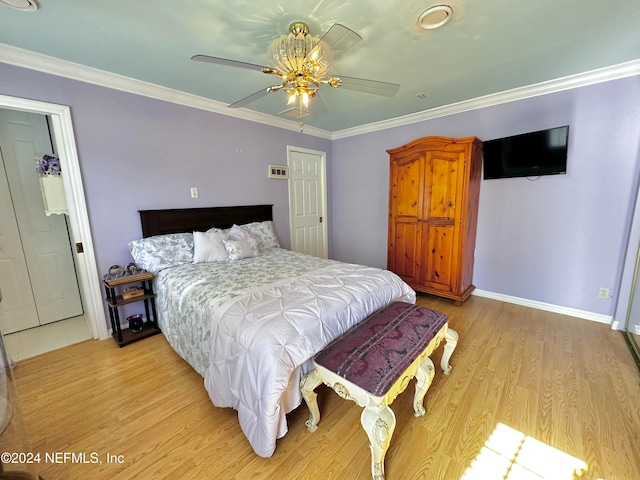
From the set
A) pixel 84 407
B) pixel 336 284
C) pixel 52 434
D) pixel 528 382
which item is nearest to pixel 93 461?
pixel 52 434

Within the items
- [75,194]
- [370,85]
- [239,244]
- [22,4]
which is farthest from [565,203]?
[75,194]

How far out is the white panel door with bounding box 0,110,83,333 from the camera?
99.9 inches

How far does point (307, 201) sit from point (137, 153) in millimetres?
2373

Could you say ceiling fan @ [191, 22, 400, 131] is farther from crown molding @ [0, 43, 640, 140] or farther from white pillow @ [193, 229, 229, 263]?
white pillow @ [193, 229, 229, 263]

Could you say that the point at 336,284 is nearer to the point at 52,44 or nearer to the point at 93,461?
the point at 93,461

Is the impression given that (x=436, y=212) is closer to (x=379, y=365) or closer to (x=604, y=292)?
(x=604, y=292)

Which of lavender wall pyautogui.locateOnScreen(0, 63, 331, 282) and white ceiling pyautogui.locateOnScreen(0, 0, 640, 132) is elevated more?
white ceiling pyautogui.locateOnScreen(0, 0, 640, 132)

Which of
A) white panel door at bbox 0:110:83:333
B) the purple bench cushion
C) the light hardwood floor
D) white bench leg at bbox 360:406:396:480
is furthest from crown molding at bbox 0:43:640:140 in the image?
white bench leg at bbox 360:406:396:480

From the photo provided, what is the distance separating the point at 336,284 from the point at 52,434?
1.85 meters

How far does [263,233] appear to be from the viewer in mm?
3324

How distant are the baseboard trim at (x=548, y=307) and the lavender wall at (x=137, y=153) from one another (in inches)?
130

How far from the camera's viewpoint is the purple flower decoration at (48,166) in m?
2.35

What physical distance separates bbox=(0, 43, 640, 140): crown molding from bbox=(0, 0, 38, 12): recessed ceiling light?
65 cm

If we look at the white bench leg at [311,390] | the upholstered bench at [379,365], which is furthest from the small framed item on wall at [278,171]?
the white bench leg at [311,390]
